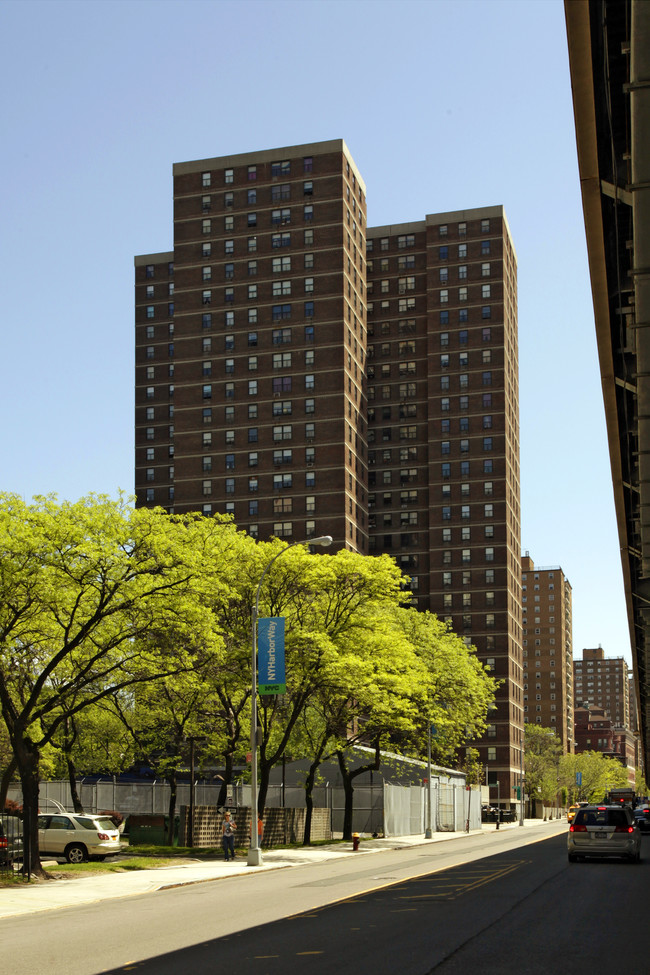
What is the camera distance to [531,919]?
745 inches

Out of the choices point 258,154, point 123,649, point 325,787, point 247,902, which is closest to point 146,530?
point 123,649

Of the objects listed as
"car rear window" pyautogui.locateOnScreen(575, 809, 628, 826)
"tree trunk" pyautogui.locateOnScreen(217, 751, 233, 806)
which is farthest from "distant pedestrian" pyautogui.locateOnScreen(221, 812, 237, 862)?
"car rear window" pyautogui.locateOnScreen(575, 809, 628, 826)

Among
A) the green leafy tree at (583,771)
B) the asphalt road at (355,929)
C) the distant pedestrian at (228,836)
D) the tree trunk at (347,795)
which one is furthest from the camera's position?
the green leafy tree at (583,771)

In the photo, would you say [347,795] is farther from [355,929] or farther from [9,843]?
[355,929]

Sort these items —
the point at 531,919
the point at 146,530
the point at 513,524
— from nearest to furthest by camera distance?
1. the point at 531,919
2. the point at 146,530
3. the point at 513,524

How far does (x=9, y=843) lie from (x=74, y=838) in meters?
6.80

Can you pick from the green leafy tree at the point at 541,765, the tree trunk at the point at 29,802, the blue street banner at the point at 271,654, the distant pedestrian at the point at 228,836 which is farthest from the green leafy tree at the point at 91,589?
the green leafy tree at the point at 541,765

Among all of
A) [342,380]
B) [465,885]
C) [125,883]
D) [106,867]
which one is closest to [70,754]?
[106,867]

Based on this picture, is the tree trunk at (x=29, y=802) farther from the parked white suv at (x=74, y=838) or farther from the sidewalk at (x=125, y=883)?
the parked white suv at (x=74, y=838)

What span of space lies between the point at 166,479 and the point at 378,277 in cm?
3707

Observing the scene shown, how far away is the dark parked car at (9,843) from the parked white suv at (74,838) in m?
5.86

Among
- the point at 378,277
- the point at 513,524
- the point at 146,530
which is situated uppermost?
the point at 378,277

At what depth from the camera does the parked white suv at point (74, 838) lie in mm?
36656

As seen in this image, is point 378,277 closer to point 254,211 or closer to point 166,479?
point 254,211
